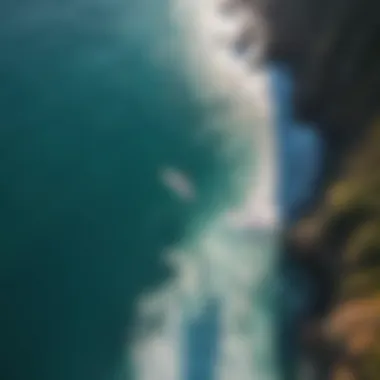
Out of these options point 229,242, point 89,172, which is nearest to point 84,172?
point 89,172

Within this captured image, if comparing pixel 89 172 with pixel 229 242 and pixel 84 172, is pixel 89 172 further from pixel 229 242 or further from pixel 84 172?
pixel 229 242

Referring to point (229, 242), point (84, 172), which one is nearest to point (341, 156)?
point (229, 242)

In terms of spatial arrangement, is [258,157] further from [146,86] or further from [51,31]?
[51,31]

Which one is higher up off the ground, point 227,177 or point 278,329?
point 227,177

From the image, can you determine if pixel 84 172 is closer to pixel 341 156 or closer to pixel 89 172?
pixel 89 172

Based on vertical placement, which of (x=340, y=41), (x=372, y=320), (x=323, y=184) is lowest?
(x=372, y=320)

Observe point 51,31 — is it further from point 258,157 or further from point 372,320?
point 372,320

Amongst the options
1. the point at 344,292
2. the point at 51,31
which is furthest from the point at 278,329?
the point at 51,31

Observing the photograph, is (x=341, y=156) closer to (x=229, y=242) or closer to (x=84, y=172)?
(x=229, y=242)
